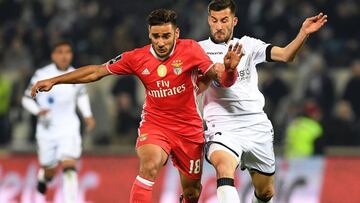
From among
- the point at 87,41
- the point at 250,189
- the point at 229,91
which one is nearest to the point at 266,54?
the point at 229,91

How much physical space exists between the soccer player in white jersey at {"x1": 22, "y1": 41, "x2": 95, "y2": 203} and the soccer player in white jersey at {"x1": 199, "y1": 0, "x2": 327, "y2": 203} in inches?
151

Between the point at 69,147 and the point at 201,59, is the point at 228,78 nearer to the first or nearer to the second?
the point at 201,59

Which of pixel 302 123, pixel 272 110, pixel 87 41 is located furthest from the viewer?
pixel 87 41

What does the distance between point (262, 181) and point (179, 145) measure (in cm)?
101

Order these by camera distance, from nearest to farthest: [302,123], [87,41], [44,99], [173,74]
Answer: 1. [173,74]
2. [44,99]
3. [302,123]
4. [87,41]

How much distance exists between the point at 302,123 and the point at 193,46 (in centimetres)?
679

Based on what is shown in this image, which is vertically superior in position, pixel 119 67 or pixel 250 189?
pixel 119 67

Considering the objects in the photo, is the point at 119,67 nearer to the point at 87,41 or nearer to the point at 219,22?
the point at 219,22

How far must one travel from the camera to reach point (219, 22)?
9438mm

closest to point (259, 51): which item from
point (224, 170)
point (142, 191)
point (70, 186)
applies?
point (224, 170)

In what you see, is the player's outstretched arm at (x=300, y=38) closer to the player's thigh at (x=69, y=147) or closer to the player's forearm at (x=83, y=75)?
the player's forearm at (x=83, y=75)

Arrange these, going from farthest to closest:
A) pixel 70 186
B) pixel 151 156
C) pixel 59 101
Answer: pixel 59 101 < pixel 70 186 < pixel 151 156

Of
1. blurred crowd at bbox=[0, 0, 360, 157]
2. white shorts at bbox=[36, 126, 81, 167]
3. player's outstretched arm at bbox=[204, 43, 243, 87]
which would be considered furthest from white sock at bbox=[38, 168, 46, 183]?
player's outstretched arm at bbox=[204, 43, 243, 87]

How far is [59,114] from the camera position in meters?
13.4
